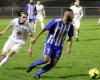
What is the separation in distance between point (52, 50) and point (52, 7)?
36.7m

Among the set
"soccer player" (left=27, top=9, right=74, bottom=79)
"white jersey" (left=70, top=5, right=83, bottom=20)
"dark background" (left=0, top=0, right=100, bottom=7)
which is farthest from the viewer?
"dark background" (left=0, top=0, right=100, bottom=7)

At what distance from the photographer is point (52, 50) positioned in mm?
11289

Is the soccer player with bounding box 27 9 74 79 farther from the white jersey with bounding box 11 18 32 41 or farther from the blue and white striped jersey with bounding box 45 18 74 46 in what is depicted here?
the white jersey with bounding box 11 18 32 41

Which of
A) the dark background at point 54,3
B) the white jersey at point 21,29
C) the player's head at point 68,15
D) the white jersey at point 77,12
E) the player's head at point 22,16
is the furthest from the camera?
the dark background at point 54,3

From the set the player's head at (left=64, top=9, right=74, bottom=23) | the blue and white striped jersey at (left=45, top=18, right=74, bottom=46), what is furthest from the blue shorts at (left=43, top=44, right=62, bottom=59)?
the player's head at (left=64, top=9, right=74, bottom=23)

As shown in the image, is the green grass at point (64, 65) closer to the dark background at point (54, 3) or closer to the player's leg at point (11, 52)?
the player's leg at point (11, 52)

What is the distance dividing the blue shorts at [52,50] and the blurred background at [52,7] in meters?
35.1

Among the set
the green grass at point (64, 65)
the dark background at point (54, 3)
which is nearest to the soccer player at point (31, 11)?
the green grass at point (64, 65)

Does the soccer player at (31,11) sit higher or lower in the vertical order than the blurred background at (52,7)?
higher

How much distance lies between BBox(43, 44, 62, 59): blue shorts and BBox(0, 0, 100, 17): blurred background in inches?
1384

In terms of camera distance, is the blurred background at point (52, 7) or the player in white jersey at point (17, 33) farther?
the blurred background at point (52, 7)

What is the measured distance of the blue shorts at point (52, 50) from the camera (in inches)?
441

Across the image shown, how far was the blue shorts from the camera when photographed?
11.2 m

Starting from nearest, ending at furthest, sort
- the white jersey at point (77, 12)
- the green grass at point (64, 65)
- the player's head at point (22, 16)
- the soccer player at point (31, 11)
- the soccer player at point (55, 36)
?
the soccer player at point (55, 36) → the green grass at point (64, 65) → the player's head at point (22, 16) → the white jersey at point (77, 12) → the soccer player at point (31, 11)
